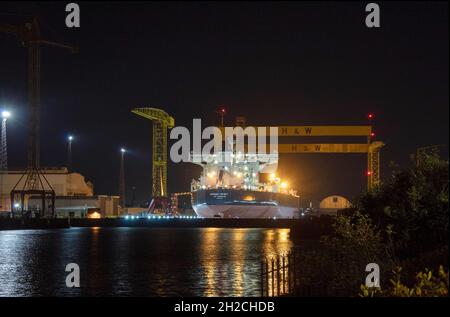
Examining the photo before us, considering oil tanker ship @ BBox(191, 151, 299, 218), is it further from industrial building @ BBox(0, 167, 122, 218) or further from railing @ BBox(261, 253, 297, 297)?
railing @ BBox(261, 253, 297, 297)

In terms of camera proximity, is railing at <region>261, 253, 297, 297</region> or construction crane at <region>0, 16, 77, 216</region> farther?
construction crane at <region>0, 16, 77, 216</region>

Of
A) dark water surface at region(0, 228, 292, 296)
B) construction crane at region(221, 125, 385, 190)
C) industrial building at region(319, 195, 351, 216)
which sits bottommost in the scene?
industrial building at region(319, 195, 351, 216)

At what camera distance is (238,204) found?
118625 mm

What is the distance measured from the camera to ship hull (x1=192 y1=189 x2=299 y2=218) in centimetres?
11875

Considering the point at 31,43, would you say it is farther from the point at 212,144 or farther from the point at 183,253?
the point at 183,253

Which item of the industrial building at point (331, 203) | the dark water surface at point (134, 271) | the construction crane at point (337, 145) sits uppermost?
the construction crane at point (337, 145)

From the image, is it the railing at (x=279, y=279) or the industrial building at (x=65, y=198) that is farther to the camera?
the industrial building at (x=65, y=198)

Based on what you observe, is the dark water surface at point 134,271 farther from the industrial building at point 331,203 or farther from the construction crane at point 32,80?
the industrial building at point 331,203

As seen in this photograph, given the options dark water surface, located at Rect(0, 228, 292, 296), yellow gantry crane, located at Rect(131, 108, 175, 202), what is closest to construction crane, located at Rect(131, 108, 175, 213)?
yellow gantry crane, located at Rect(131, 108, 175, 202)

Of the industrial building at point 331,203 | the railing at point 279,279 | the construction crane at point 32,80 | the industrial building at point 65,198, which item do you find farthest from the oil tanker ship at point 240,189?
the railing at point 279,279

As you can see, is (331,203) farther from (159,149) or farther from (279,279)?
(279,279)

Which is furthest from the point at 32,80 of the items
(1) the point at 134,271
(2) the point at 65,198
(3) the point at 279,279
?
(3) the point at 279,279

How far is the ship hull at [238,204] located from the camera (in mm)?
118750
